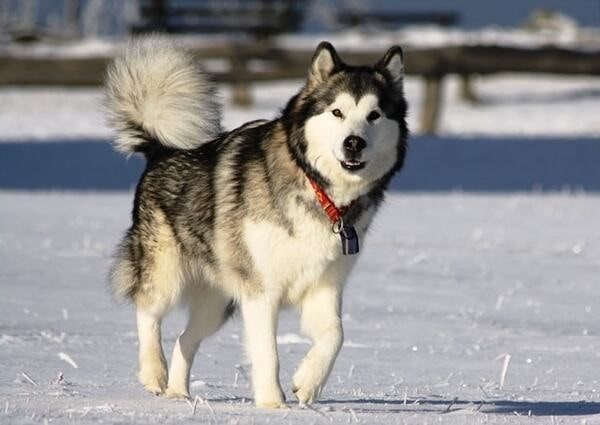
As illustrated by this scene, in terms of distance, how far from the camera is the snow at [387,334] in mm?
5062

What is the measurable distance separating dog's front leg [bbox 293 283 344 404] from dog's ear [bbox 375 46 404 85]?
2.84 feet

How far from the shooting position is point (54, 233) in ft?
36.1

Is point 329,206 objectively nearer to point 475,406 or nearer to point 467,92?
point 475,406

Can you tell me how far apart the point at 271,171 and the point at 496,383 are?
1.43m

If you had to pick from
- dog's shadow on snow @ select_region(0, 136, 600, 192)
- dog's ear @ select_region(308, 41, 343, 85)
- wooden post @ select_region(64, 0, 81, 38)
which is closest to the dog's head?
dog's ear @ select_region(308, 41, 343, 85)

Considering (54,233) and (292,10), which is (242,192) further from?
(292,10)

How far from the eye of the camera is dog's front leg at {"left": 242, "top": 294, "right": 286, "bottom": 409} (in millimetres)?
5168

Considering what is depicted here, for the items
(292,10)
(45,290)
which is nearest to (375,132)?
(45,290)

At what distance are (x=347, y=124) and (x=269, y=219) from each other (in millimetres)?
454

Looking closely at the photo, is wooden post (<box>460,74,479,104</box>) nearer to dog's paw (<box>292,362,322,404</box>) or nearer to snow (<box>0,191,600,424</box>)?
snow (<box>0,191,600,424</box>)

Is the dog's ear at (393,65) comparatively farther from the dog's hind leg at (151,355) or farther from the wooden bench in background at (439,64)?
the wooden bench in background at (439,64)

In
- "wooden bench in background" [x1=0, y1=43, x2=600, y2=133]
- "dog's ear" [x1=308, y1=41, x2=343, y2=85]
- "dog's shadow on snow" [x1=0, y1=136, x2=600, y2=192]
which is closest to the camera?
"dog's ear" [x1=308, y1=41, x2=343, y2=85]

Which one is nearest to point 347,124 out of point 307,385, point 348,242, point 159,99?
point 348,242

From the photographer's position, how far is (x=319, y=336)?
17.2 ft
